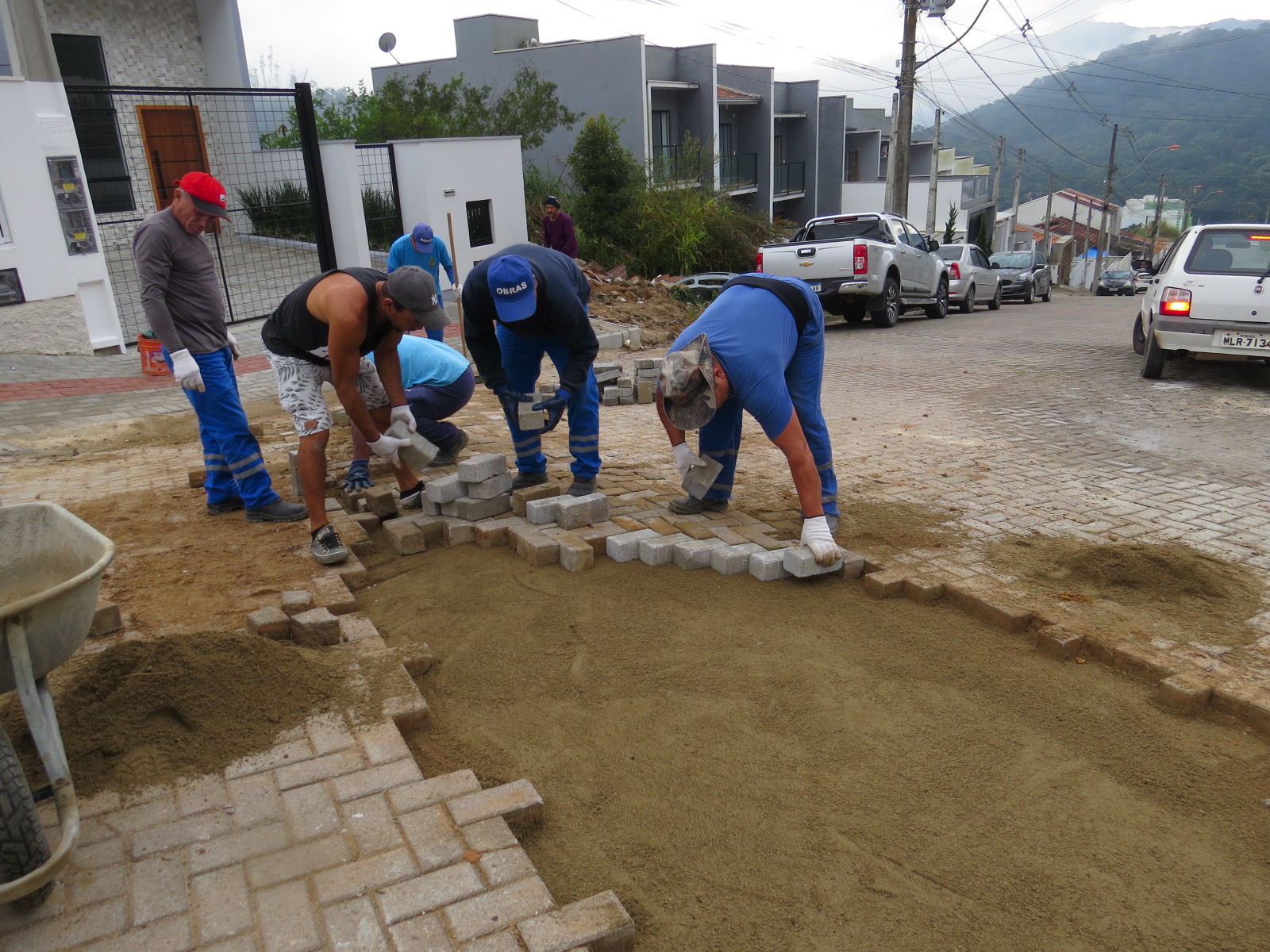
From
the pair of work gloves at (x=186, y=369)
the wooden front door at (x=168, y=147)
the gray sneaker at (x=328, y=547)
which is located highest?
the wooden front door at (x=168, y=147)

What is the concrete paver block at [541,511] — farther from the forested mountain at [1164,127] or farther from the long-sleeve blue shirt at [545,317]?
the forested mountain at [1164,127]

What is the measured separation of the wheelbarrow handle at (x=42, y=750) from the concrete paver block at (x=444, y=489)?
2436mm

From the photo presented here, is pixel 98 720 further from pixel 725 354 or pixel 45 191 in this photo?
pixel 45 191

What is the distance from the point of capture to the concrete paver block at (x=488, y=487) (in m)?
4.59

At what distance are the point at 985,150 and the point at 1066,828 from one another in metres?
117

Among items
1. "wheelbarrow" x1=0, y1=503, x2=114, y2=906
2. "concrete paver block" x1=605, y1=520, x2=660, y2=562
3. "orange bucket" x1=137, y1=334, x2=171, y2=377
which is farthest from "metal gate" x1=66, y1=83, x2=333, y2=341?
"wheelbarrow" x1=0, y1=503, x2=114, y2=906

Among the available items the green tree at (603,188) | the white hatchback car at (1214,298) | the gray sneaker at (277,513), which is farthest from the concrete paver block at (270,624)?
the green tree at (603,188)

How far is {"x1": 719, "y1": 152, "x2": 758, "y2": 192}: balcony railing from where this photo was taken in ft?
93.8

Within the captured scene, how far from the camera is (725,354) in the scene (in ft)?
12.3

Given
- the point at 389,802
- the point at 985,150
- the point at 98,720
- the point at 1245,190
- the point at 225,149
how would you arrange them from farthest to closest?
the point at 985,150 → the point at 1245,190 → the point at 225,149 → the point at 98,720 → the point at 389,802

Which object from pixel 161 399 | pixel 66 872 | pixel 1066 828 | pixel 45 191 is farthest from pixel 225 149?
pixel 1066 828

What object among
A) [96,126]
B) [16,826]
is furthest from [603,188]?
[16,826]

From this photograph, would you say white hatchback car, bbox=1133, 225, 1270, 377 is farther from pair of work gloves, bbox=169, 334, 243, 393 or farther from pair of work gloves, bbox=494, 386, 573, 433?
pair of work gloves, bbox=169, 334, 243, 393

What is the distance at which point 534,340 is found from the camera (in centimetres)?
489
